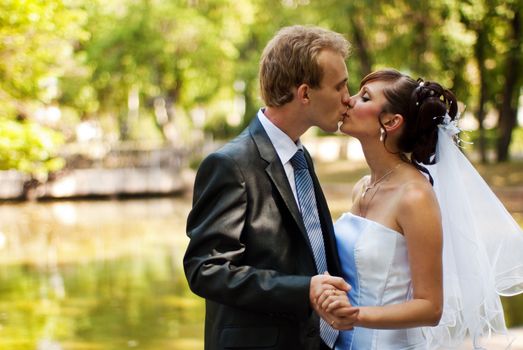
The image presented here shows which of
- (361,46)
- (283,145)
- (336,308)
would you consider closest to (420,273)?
(336,308)

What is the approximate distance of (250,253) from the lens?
9.91 feet

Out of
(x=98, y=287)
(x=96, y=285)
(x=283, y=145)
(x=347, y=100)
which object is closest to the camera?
(x=283, y=145)

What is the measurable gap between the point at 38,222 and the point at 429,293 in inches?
741

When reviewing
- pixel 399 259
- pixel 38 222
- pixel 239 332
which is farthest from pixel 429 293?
pixel 38 222

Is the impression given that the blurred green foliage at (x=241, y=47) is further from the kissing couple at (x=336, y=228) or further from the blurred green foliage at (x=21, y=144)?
the kissing couple at (x=336, y=228)

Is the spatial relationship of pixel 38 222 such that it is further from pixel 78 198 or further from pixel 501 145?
pixel 501 145

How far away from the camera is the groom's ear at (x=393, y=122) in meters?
3.47

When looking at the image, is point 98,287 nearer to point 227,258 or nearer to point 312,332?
point 312,332

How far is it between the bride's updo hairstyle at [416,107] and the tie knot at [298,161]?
1.30 feet

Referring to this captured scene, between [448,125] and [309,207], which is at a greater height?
[448,125]

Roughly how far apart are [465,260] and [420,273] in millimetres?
645

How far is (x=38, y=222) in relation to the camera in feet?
68.5

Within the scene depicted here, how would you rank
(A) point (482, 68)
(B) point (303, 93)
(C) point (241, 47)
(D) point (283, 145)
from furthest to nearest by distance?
(C) point (241, 47) → (A) point (482, 68) → (D) point (283, 145) → (B) point (303, 93)

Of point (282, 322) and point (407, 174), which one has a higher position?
point (407, 174)
